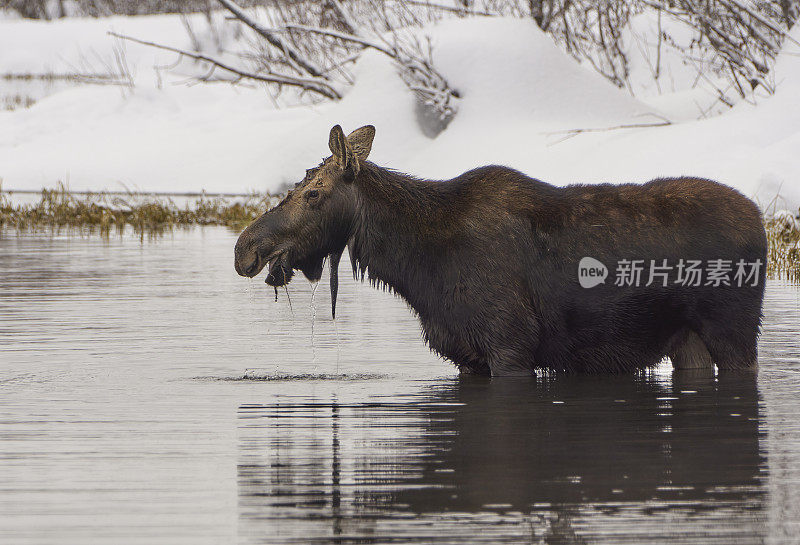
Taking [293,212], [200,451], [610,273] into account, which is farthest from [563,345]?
[200,451]

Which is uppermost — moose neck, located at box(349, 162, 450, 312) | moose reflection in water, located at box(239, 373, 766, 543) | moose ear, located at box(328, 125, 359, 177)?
moose ear, located at box(328, 125, 359, 177)

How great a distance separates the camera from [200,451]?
554 centimetres

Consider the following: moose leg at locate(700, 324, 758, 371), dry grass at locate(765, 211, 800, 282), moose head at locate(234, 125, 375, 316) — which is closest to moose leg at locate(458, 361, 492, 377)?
moose head at locate(234, 125, 375, 316)

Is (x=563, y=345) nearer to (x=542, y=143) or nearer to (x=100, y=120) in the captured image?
(x=542, y=143)

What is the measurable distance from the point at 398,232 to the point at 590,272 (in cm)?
107

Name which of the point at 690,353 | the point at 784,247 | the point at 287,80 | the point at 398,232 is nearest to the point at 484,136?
the point at 287,80

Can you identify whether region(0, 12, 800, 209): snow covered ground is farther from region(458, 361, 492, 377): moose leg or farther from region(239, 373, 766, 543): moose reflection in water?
region(239, 373, 766, 543): moose reflection in water

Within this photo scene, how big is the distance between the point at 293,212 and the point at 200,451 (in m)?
2.27

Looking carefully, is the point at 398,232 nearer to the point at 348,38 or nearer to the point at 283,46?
the point at 348,38

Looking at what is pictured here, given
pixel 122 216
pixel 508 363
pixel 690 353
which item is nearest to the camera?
Answer: pixel 508 363

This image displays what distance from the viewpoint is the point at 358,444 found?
223 inches

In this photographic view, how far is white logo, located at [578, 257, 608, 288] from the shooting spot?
25.0 ft

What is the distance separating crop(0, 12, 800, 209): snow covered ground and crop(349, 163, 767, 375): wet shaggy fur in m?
8.68

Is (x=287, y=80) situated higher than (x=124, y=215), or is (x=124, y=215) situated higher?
(x=287, y=80)
